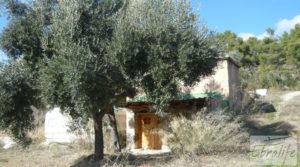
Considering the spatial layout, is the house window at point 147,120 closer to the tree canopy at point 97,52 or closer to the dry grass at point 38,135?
the dry grass at point 38,135

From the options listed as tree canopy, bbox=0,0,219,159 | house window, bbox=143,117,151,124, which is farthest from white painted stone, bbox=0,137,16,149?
tree canopy, bbox=0,0,219,159

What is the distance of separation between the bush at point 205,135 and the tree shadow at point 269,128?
19.8 feet

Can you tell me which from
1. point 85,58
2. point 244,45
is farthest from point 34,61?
point 244,45

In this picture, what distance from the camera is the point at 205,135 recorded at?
15.1 metres

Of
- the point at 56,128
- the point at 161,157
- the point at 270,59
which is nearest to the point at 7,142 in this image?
the point at 56,128

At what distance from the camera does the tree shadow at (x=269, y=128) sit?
2181cm

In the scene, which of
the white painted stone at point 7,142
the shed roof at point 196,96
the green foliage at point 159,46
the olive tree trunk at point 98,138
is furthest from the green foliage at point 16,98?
the white painted stone at point 7,142

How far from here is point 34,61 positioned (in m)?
13.7

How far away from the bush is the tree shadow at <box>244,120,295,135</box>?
6.04 meters

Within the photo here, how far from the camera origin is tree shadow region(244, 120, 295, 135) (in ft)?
71.6

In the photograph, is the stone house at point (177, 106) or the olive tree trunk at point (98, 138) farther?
the stone house at point (177, 106)

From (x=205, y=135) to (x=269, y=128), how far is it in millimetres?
9949

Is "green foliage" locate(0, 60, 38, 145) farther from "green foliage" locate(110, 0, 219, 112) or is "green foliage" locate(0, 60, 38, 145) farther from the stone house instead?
the stone house

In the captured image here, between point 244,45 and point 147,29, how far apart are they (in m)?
33.1
